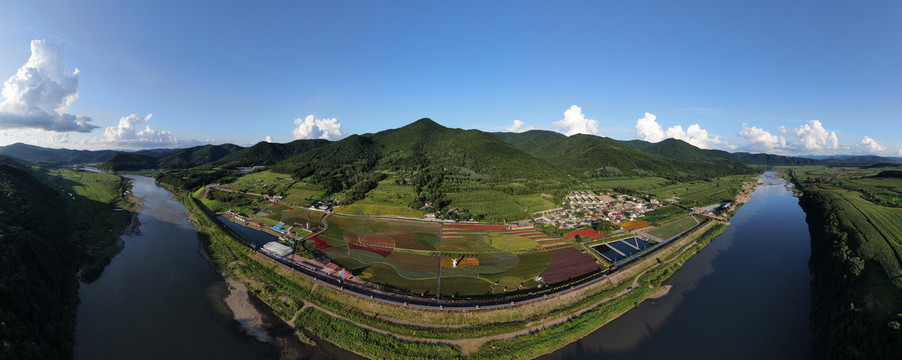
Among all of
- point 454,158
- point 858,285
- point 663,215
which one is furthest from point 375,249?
point 454,158

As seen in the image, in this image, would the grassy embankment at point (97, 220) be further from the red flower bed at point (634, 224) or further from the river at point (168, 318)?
the red flower bed at point (634, 224)

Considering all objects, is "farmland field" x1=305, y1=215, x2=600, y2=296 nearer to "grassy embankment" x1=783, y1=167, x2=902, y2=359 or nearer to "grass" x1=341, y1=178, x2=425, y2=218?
"grass" x1=341, y1=178, x2=425, y2=218

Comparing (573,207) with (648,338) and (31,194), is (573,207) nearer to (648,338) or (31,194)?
(648,338)

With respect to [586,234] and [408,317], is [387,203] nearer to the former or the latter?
[408,317]

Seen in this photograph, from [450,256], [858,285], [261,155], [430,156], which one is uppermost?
[261,155]

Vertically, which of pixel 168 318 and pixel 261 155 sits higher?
pixel 261 155
